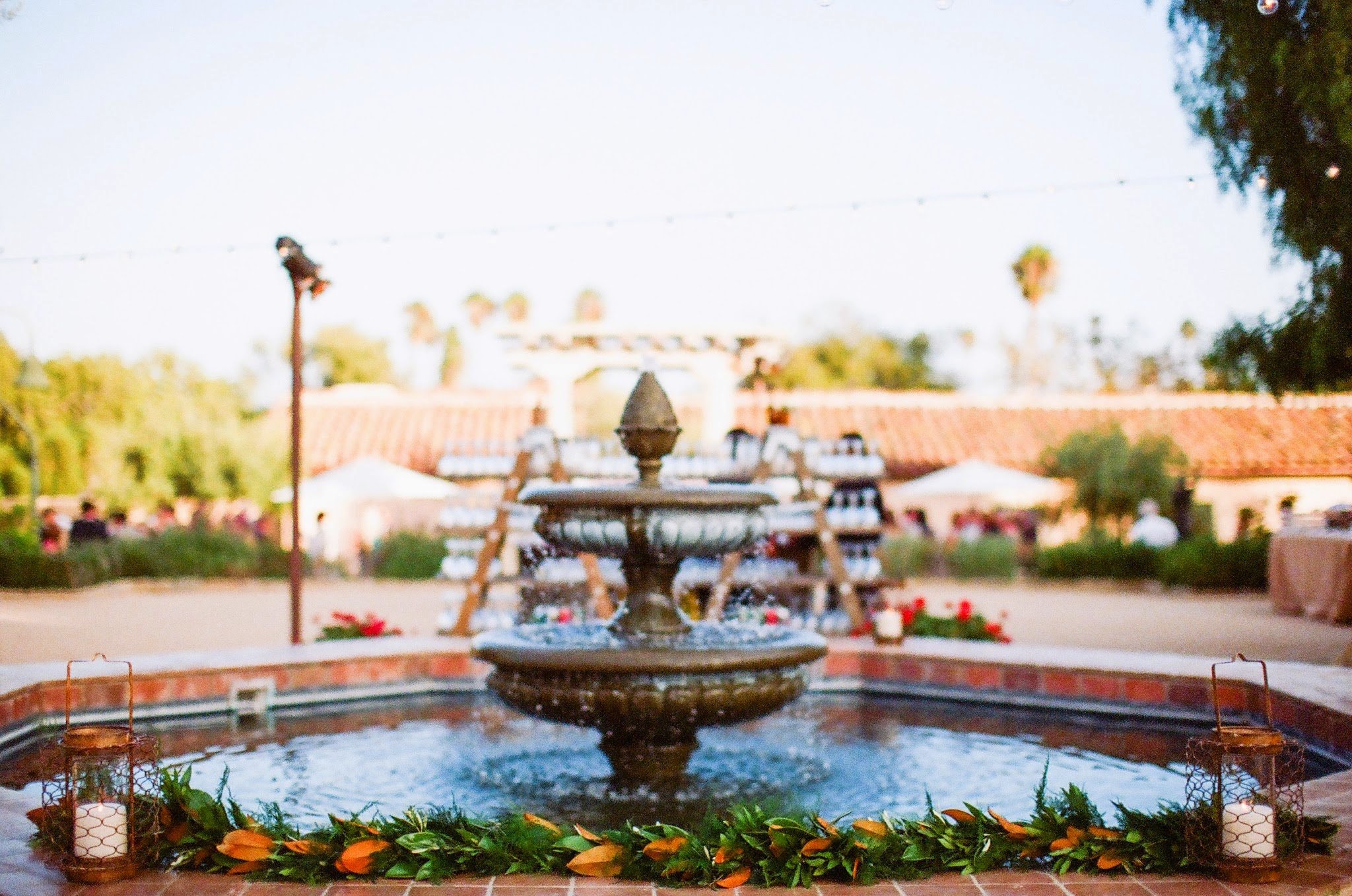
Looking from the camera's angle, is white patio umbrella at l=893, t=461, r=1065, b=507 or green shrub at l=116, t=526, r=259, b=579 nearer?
green shrub at l=116, t=526, r=259, b=579

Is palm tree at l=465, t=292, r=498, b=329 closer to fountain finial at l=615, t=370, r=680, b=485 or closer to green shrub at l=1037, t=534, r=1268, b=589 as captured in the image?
green shrub at l=1037, t=534, r=1268, b=589

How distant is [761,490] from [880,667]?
9.81ft

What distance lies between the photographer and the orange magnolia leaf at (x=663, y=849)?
383 centimetres

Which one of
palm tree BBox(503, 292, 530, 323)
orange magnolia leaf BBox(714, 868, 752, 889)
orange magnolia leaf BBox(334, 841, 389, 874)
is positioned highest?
palm tree BBox(503, 292, 530, 323)

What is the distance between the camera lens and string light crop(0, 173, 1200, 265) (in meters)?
9.57

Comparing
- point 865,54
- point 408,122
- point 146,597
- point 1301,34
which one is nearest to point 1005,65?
point 865,54

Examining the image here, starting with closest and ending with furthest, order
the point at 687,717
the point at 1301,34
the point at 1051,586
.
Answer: the point at 687,717 → the point at 1301,34 → the point at 1051,586

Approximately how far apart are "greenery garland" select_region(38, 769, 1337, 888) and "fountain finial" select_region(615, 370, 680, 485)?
7.06 feet

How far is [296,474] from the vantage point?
8664 millimetres

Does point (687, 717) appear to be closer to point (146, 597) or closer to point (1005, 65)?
point (1005, 65)

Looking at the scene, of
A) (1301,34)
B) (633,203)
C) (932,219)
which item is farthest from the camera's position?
(633,203)

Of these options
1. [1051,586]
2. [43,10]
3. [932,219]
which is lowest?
[1051,586]

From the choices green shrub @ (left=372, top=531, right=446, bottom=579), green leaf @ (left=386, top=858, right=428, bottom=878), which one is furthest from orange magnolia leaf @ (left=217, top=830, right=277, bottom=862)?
green shrub @ (left=372, top=531, right=446, bottom=579)

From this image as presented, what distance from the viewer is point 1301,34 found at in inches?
322
